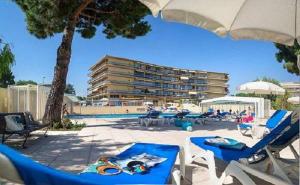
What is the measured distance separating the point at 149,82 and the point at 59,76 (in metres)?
75.5

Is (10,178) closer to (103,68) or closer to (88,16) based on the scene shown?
(88,16)

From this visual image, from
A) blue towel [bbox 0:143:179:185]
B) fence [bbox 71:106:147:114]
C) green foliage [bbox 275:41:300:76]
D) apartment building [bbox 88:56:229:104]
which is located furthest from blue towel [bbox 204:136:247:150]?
apartment building [bbox 88:56:229:104]

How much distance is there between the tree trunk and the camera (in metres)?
12.8

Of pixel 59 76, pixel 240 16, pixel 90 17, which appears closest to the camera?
pixel 240 16

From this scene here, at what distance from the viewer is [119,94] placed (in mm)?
78438

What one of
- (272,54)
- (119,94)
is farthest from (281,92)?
(119,94)

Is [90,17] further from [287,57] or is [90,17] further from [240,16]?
[287,57]

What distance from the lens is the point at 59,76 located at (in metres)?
12.9

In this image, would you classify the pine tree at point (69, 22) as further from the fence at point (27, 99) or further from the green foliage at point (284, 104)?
the green foliage at point (284, 104)

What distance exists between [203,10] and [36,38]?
13.0 metres

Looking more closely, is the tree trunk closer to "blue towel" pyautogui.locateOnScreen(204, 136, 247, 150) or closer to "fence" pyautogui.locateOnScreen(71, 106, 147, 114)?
"blue towel" pyautogui.locateOnScreen(204, 136, 247, 150)

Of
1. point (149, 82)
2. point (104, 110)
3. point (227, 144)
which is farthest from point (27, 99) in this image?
point (149, 82)

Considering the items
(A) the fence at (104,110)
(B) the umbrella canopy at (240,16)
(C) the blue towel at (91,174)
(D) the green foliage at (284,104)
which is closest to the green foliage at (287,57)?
(D) the green foliage at (284,104)

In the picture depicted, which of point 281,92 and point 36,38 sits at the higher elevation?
point 36,38
